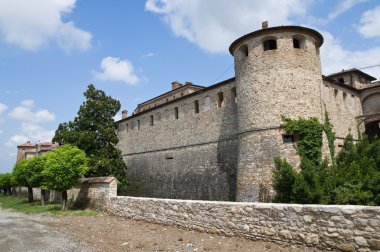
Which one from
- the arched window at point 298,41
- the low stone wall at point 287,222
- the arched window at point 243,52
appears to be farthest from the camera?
the arched window at point 243,52

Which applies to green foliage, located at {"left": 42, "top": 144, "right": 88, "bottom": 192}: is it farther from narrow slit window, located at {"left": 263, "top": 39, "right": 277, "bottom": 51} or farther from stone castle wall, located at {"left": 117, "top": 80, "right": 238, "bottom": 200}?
narrow slit window, located at {"left": 263, "top": 39, "right": 277, "bottom": 51}

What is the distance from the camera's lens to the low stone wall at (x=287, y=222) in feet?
18.2

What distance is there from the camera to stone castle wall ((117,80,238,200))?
19500 millimetres

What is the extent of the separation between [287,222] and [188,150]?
16236 millimetres

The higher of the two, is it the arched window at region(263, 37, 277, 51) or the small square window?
the arched window at region(263, 37, 277, 51)

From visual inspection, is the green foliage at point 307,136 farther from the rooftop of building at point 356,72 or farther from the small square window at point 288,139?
the rooftop of building at point 356,72

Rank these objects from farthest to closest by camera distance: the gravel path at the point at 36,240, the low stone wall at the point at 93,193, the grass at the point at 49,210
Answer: the grass at the point at 49,210 → the low stone wall at the point at 93,193 → the gravel path at the point at 36,240

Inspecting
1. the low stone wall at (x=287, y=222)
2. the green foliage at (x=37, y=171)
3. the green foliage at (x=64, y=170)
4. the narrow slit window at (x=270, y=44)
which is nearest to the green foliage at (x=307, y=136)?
the narrow slit window at (x=270, y=44)

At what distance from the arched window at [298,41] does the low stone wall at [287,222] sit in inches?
444

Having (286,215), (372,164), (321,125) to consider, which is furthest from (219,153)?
(286,215)

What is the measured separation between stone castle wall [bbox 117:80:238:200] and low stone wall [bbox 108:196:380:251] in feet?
32.5

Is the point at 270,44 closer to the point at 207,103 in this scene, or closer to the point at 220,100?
the point at 220,100

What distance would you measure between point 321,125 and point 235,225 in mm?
9656

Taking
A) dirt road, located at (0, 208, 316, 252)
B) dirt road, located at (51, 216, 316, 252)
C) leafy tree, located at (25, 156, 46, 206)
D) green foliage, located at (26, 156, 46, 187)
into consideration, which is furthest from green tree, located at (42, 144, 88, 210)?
dirt road, located at (51, 216, 316, 252)
